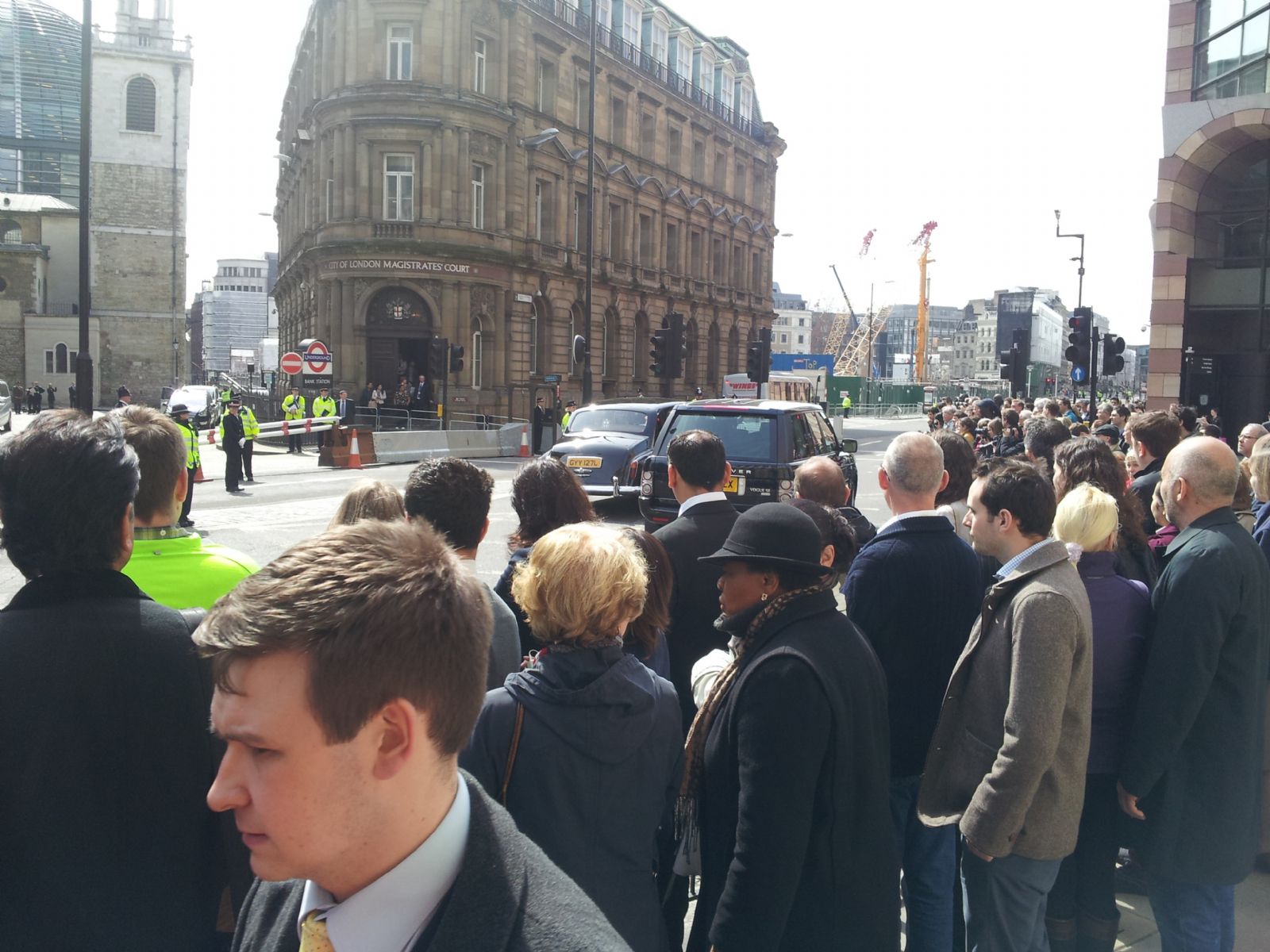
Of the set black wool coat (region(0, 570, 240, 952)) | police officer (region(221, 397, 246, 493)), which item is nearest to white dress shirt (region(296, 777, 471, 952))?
black wool coat (region(0, 570, 240, 952))

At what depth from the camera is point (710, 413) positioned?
41.0 feet

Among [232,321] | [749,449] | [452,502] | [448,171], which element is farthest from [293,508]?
[232,321]

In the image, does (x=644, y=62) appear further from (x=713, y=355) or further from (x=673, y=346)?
(x=673, y=346)

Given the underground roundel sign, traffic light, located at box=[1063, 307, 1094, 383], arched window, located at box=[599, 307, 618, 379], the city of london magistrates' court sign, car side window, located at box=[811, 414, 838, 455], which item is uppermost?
the city of london magistrates' court sign

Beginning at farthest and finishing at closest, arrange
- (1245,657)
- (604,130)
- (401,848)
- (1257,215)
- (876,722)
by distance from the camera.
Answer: (604,130) → (1257,215) → (1245,657) → (876,722) → (401,848)

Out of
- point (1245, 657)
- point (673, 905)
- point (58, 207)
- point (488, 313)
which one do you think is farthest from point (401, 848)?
point (58, 207)

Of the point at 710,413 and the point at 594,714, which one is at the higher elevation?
the point at 710,413

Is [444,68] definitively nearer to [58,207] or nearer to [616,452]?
[616,452]

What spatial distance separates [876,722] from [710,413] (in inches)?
383

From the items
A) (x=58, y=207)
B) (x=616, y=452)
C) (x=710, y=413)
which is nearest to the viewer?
(x=710, y=413)

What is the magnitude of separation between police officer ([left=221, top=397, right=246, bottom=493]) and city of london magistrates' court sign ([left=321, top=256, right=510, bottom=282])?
61.1ft

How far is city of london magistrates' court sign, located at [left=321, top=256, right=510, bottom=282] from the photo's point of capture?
3703 centimetres

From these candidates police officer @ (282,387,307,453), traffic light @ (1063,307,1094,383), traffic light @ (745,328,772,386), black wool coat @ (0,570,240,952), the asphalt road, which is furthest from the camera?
traffic light @ (745,328,772,386)

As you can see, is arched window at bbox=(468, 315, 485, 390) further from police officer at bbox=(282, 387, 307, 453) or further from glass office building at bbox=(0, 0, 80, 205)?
glass office building at bbox=(0, 0, 80, 205)
